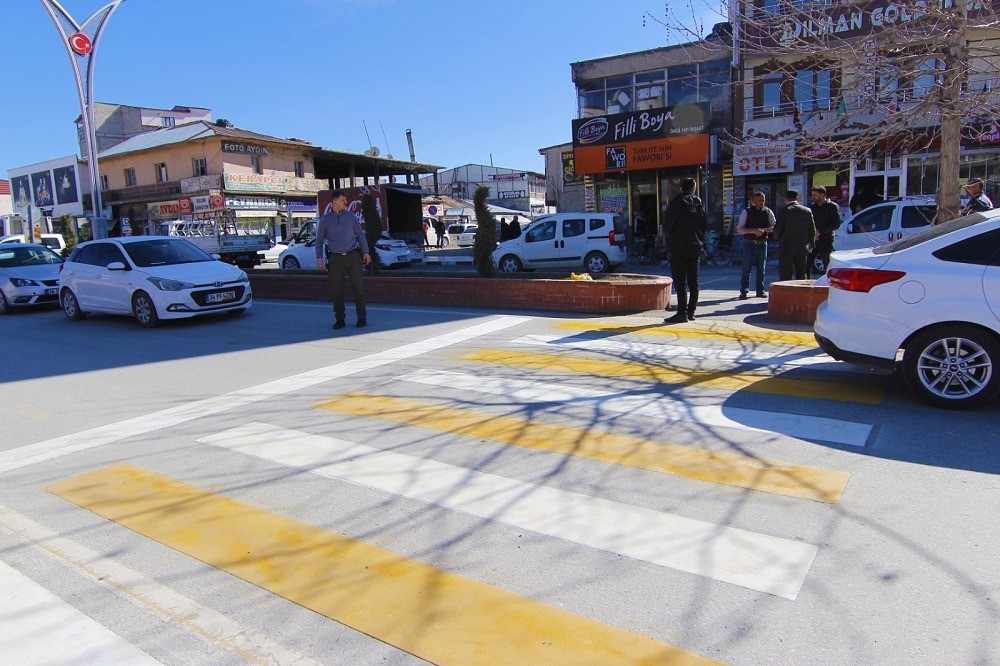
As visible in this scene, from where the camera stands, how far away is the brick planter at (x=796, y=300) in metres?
9.25

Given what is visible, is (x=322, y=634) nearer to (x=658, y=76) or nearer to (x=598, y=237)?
(x=598, y=237)

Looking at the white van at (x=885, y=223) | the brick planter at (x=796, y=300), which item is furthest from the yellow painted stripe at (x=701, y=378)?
the white van at (x=885, y=223)

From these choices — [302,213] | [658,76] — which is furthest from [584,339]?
[302,213]

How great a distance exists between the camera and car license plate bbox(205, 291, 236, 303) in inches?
437

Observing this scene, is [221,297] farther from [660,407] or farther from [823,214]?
[823,214]

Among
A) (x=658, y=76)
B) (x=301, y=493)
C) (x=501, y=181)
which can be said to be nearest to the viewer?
(x=301, y=493)

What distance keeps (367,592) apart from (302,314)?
9551 millimetres

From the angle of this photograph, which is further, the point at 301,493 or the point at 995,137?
the point at 995,137

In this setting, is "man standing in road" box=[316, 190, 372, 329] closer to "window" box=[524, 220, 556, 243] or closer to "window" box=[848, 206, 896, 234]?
"window" box=[524, 220, 556, 243]

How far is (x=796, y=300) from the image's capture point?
371 inches

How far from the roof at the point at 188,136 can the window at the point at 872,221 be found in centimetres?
3958

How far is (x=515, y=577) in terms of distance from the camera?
319cm

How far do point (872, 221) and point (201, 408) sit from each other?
14182 millimetres

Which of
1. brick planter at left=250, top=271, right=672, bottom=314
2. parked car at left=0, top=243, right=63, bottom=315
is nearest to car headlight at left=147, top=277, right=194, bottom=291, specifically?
brick planter at left=250, top=271, right=672, bottom=314
